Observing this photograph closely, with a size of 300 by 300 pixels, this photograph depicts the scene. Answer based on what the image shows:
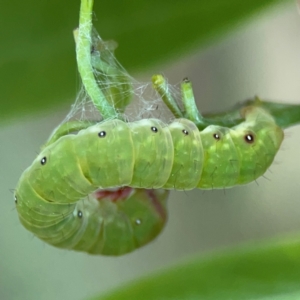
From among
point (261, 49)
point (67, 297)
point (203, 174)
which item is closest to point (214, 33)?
point (261, 49)

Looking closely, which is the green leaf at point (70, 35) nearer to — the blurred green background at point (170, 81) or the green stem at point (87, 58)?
the blurred green background at point (170, 81)

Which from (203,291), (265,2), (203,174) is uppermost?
(265,2)

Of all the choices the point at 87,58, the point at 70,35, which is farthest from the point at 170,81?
the point at 87,58

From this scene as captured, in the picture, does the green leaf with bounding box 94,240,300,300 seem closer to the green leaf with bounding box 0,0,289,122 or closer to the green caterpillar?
the green caterpillar

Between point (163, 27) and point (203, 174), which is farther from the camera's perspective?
point (163, 27)

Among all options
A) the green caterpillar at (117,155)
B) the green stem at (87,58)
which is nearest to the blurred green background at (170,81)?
the green caterpillar at (117,155)

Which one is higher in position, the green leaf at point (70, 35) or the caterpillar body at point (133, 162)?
the green leaf at point (70, 35)

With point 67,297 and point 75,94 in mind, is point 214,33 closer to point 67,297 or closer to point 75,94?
point 75,94
